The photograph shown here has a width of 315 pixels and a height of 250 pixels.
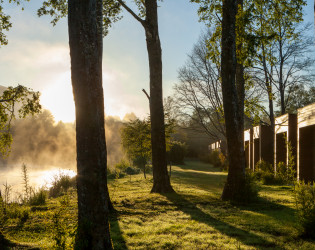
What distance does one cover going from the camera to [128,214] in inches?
331

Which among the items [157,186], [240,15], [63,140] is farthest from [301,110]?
[63,140]

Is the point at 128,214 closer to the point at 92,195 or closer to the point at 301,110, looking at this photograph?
the point at 92,195

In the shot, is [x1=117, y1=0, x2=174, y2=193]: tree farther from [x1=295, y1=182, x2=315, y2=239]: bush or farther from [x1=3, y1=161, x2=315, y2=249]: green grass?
[x1=295, y1=182, x2=315, y2=239]: bush

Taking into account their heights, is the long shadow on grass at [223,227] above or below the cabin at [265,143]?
below

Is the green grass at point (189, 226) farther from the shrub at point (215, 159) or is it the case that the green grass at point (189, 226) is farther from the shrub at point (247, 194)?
the shrub at point (215, 159)

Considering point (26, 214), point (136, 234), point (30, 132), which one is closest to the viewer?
point (136, 234)

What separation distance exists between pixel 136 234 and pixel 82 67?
3.72m

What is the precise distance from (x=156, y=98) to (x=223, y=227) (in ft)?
22.1

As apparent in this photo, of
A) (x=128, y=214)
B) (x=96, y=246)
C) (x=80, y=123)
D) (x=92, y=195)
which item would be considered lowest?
(x=128, y=214)

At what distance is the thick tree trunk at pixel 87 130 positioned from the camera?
4137 mm

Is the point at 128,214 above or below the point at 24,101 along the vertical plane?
below

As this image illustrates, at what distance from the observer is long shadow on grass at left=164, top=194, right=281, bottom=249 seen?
5.49 metres

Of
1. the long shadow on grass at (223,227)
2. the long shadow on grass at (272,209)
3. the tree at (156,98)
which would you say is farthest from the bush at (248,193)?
the tree at (156,98)

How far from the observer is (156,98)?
12.3 m
